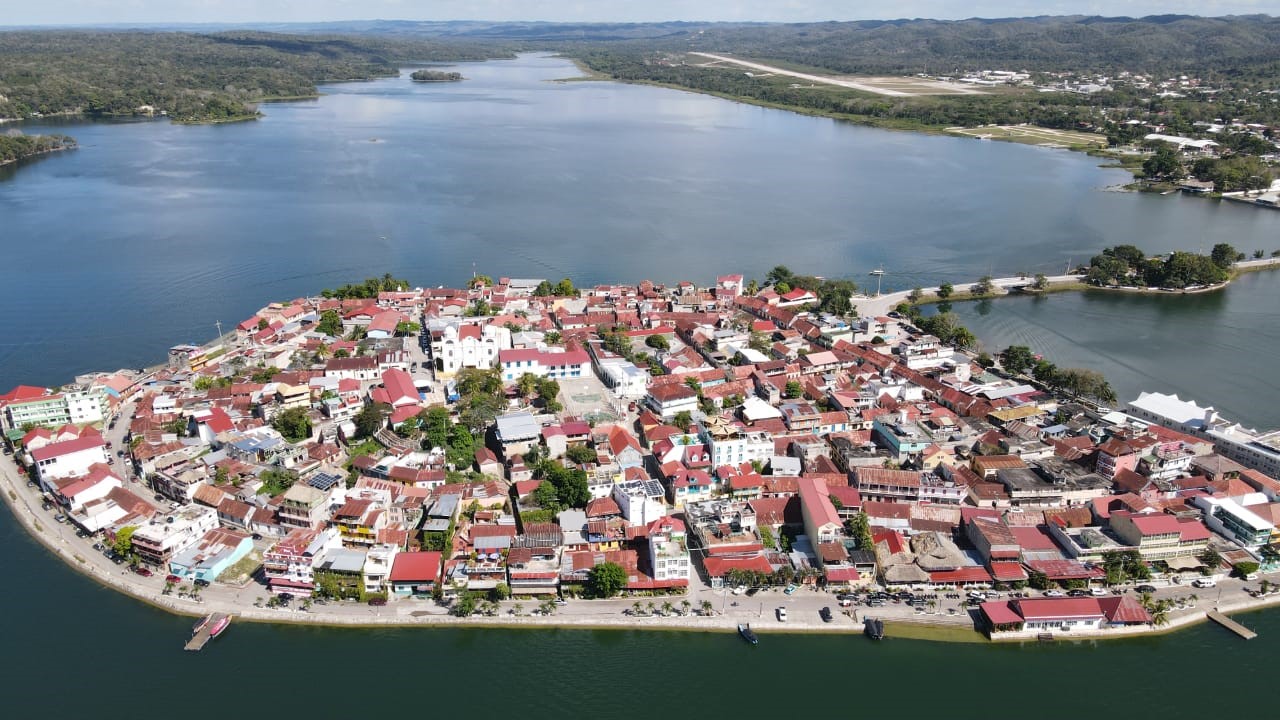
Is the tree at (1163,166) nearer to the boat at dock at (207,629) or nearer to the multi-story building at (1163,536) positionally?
the multi-story building at (1163,536)

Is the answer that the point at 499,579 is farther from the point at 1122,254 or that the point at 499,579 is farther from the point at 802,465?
the point at 1122,254

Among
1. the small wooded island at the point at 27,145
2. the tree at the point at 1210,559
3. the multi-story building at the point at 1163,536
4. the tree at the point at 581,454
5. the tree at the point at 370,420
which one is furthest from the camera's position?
the small wooded island at the point at 27,145

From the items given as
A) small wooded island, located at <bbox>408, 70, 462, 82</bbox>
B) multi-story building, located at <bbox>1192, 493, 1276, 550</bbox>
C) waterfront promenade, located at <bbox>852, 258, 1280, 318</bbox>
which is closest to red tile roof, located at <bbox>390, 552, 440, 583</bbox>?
multi-story building, located at <bbox>1192, 493, 1276, 550</bbox>

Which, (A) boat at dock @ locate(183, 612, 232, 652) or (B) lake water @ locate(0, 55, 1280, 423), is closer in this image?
(A) boat at dock @ locate(183, 612, 232, 652)

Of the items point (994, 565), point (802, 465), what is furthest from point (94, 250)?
point (994, 565)

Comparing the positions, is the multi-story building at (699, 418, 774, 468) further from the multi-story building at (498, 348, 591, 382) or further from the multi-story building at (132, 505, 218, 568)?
the multi-story building at (132, 505, 218, 568)

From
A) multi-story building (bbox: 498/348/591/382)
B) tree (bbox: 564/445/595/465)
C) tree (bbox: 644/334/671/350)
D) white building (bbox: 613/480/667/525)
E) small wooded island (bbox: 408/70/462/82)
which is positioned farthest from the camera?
small wooded island (bbox: 408/70/462/82)

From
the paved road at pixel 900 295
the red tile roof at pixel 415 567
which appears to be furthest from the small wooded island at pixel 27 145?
the paved road at pixel 900 295
